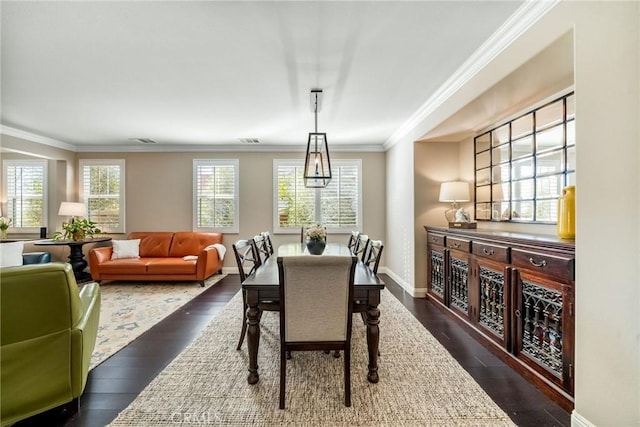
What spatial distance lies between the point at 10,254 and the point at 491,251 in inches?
223

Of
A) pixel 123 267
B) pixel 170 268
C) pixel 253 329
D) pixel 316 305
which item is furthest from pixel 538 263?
pixel 123 267

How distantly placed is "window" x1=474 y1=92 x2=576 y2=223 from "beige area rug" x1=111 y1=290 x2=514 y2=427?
165 centimetres

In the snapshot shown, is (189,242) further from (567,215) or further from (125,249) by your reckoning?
(567,215)

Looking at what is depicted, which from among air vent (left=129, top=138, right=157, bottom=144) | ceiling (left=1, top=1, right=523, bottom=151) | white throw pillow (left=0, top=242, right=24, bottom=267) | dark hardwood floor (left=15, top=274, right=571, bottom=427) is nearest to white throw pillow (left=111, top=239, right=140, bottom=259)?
white throw pillow (left=0, top=242, right=24, bottom=267)

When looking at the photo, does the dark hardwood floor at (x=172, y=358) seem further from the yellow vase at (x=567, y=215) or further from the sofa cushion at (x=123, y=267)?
the sofa cushion at (x=123, y=267)

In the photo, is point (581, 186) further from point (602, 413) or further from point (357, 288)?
point (357, 288)

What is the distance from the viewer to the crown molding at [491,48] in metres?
1.84

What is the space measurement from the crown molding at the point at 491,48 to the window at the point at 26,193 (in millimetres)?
6965

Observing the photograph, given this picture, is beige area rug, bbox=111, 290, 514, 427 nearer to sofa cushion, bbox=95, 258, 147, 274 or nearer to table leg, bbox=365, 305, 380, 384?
table leg, bbox=365, 305, 380, 384

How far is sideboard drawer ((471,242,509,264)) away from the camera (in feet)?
7.92

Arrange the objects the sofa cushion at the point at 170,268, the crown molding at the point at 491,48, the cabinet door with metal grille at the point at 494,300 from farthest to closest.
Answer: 1. the sofa cushion at the point at 170,268
2. the cabinet door with metal grille at the point at 494,300
3. the crown molding at the point at 491,48

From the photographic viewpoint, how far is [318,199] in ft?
19.0

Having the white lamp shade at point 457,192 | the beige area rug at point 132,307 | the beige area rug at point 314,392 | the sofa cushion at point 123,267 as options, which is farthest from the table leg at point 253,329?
the sofa cushion at point 123,267

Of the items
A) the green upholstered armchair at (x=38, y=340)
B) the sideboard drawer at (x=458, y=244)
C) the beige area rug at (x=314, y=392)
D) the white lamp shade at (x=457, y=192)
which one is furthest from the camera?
the white lamp shade at (x=457, y=192)
